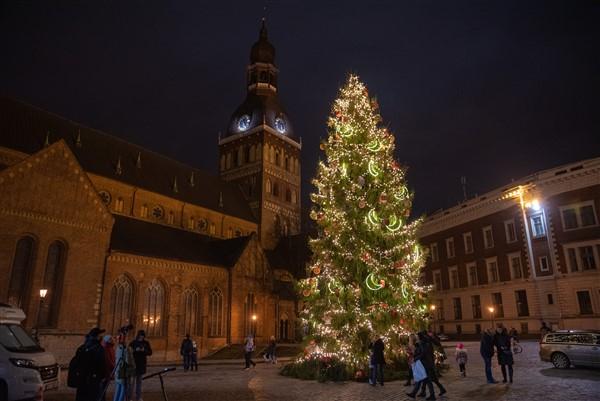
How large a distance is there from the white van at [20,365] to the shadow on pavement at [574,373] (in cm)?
1572

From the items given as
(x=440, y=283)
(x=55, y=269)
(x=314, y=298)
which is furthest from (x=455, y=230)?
(x=55, y=269)

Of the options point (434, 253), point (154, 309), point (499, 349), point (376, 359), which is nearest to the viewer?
point (499, 349)

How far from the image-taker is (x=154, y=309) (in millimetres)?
29625

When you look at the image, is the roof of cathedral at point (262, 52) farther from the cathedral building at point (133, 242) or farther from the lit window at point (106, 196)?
the lit window at point (106, 196)

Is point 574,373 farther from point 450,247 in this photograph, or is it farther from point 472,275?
point 450,247

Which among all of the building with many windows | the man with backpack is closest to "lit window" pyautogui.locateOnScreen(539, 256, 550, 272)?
the building with many windows

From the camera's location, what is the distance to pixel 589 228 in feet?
104

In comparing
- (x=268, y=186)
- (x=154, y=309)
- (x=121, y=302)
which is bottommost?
(x=154, y=309)

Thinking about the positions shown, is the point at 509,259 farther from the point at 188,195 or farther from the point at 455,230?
the point at 188,195

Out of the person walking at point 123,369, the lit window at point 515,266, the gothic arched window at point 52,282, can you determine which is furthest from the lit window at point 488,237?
the person walking at point 123,369

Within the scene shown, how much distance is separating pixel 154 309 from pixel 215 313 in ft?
17.2

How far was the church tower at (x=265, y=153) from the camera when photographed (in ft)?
180

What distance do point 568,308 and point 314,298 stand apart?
969 inches

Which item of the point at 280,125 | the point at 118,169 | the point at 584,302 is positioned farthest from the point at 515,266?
the point at 118,169
